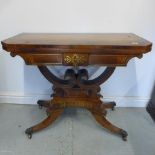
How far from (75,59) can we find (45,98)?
879 millimetres

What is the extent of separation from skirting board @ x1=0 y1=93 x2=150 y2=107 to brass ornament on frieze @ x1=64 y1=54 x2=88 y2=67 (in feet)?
2.68

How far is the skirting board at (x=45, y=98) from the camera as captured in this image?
212cm

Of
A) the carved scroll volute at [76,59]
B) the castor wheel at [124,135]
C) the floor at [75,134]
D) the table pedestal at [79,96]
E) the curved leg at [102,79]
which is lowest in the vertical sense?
the floor at [75,134]

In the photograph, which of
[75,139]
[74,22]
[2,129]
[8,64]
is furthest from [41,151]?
[74,22]

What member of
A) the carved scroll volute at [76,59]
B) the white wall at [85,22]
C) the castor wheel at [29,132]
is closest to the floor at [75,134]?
the castor wheel at [29,132]

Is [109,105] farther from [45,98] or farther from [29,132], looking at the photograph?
[29,132]

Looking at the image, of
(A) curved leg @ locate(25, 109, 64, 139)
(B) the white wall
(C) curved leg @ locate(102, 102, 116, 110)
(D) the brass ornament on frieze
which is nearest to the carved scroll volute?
(D) the brass ornament on frieze

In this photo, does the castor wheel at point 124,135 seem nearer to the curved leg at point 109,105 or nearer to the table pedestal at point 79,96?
the table pedestal at point 79,96

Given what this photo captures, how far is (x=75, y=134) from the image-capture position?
171cm

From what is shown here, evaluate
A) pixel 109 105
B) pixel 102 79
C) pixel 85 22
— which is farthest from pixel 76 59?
pixel 109 105

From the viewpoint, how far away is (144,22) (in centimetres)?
188

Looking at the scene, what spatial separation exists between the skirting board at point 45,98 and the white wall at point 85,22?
0.11m

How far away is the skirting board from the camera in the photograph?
2.12 metres

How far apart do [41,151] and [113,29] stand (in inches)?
46.5
